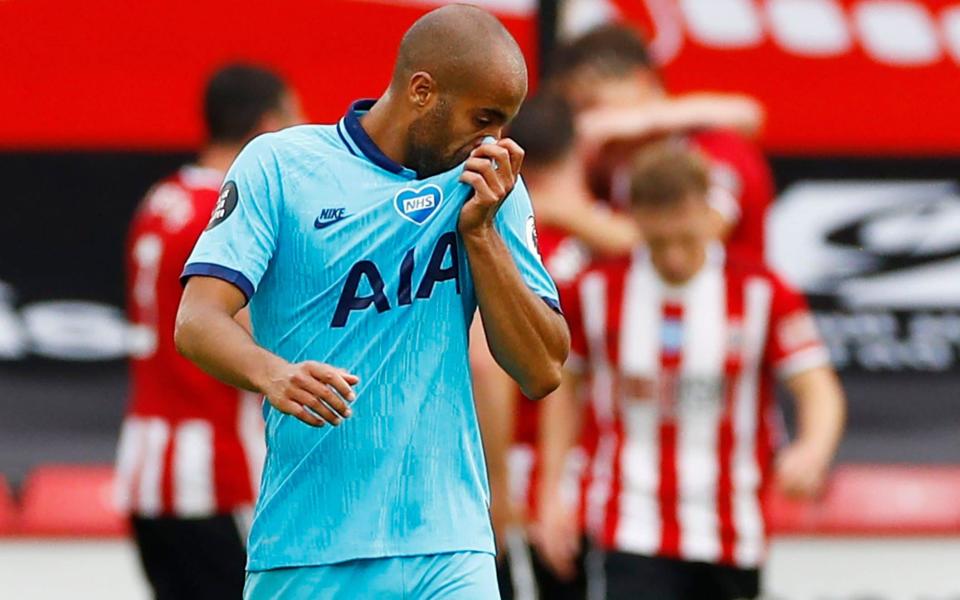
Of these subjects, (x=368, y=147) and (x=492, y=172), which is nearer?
(x=492, y=172)

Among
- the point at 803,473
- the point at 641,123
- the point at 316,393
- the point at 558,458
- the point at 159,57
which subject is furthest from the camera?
the point at 159,57

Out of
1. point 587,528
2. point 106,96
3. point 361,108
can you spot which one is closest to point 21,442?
point 106,96

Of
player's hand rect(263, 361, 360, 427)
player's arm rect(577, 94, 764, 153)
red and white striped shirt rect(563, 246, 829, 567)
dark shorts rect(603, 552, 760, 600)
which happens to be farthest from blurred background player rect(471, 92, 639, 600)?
player's hand rect(263, 361, 360, 427)

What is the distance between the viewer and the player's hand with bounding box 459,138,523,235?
3.35 meters

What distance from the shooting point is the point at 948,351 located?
730cm

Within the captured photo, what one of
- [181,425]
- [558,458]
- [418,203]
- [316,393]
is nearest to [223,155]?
[181,425]

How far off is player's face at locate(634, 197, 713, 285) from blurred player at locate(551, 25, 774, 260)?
0.36 m

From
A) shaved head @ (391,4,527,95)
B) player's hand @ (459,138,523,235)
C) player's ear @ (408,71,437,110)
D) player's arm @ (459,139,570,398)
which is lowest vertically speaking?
player's arm @ (459,139,570,398)

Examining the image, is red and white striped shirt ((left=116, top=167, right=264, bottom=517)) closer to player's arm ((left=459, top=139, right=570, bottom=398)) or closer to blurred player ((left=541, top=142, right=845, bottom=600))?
blurred player ((left=541, top=142, right=845, bottom=600))

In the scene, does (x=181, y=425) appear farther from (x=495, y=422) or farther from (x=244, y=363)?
(x=244, y=363)

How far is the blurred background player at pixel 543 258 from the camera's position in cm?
579

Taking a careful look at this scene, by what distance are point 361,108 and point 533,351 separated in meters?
0.53

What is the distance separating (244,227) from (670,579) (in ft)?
7.89

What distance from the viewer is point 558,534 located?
575 cm
